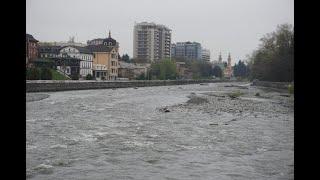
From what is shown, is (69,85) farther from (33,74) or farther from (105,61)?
(105,61)

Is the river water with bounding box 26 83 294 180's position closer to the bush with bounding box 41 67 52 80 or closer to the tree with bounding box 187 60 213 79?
the bush with bounding box 41 67 52 80

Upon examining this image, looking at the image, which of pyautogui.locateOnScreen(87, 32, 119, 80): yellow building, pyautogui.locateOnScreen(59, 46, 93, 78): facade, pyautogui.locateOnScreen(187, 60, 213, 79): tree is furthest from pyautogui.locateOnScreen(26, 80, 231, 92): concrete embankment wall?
pyautogui.locateOnScreen(187, 60, 213, 79): tree

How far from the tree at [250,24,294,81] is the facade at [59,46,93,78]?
146ft

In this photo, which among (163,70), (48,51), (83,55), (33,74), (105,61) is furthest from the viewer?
(163,70)

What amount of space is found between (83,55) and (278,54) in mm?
52165

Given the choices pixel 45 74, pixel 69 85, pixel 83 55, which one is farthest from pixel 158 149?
pixel 83 55

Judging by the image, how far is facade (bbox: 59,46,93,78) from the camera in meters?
108

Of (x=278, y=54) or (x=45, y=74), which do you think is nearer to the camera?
(x=45, y=74)

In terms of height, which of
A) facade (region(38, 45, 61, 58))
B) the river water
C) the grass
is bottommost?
the river water

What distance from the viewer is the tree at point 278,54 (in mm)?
74562

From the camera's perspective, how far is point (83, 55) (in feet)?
361

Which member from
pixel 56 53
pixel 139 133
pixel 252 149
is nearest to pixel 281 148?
pixel 252 149
